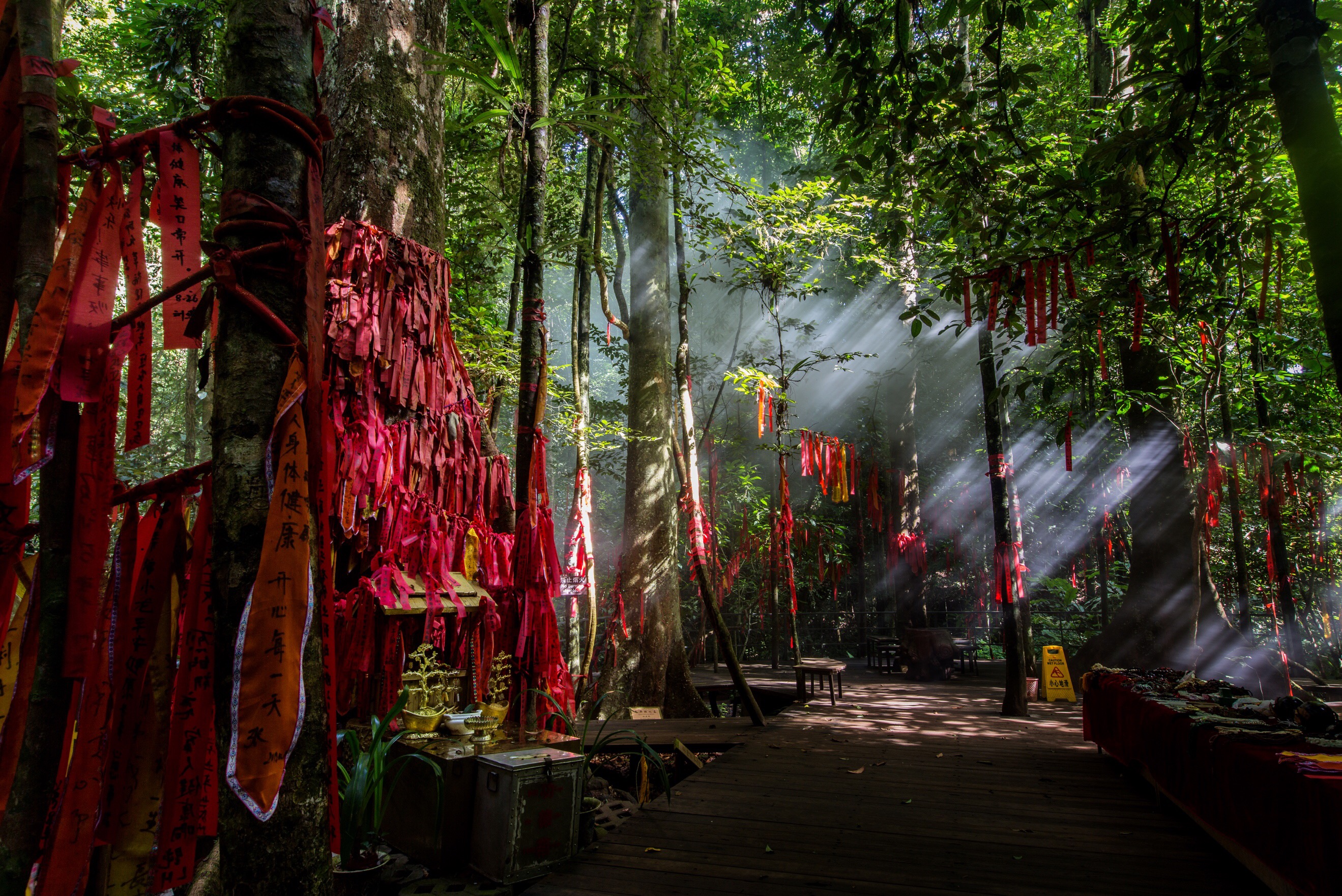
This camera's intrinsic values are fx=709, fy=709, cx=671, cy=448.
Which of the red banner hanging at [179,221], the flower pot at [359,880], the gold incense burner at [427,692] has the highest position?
the red banner hanging at [179,221]

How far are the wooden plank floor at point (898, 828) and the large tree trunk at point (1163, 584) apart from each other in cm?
338

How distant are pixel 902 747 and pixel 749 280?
671cm

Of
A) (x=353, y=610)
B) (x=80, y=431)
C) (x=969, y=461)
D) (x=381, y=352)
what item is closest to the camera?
(x=80, y=431)

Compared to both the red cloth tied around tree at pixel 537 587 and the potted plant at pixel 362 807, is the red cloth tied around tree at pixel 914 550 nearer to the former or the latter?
the red cloth tied around tree at pixel 537 587

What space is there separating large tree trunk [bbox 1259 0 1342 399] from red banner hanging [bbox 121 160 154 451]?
3.30 metres

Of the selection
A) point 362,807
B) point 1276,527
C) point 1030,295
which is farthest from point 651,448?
point 1276,527

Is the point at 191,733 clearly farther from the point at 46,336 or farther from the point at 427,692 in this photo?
the point at 427,692

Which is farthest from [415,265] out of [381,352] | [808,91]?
[808,91]

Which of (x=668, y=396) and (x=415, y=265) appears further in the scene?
(x=668, y=396)

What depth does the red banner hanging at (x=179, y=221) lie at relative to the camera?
1780mm

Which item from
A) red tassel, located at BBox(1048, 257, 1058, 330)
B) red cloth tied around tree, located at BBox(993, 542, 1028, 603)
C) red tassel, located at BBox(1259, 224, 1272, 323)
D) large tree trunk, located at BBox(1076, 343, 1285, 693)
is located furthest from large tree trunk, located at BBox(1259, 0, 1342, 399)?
large tree trunk, located at BBox(1076, 343, 1285, 693)

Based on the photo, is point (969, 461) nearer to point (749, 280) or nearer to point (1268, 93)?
point (749, 280)

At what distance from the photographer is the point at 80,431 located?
155 centimetres

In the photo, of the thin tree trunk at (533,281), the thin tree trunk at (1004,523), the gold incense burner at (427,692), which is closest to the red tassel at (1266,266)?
the thin tree trunk at (1004,523)
